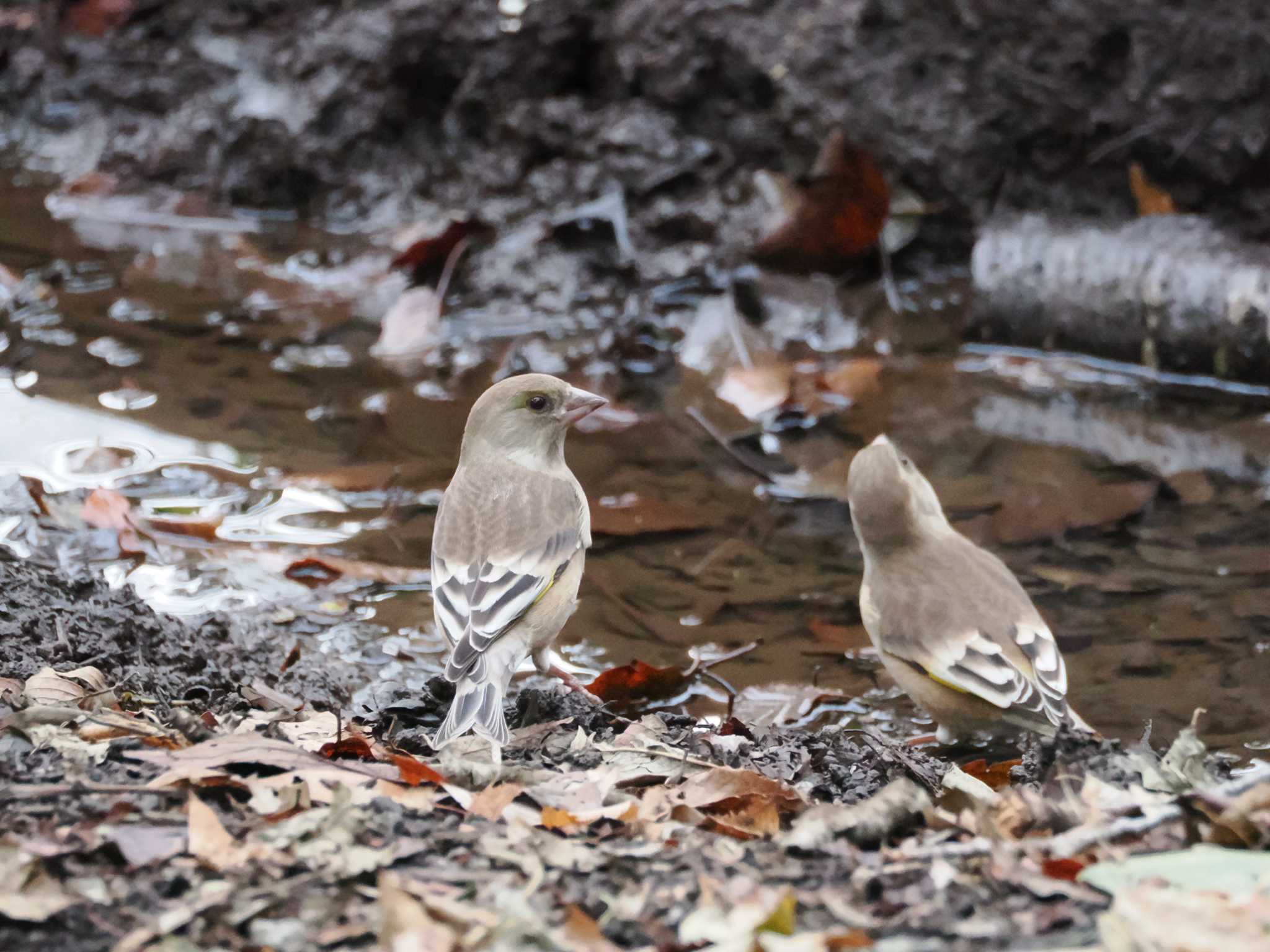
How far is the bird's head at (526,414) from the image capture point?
5375mm

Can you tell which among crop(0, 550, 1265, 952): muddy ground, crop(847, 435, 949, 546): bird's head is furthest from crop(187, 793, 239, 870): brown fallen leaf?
crop(847, 435, 949, 546): bird's head

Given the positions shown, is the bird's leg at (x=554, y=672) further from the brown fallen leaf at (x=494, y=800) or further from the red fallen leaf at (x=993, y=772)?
the brown fallen leaf at (x=494, y=800)

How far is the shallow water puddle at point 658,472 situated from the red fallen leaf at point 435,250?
21cm

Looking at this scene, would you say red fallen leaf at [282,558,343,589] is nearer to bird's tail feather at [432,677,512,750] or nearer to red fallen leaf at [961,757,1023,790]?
bird's tail feather at [432,677,512,750]

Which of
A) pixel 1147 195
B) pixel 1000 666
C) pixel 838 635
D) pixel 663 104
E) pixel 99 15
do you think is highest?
pixel 99 15

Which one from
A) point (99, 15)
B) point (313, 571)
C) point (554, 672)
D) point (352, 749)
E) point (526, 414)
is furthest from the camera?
point (99, 15)

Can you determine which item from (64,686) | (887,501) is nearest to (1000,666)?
(887,501)

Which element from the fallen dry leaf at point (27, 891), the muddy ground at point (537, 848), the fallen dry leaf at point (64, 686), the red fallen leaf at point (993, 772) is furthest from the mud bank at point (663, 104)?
the fallen dry leaf at point (27, 891)

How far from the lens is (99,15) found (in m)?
11.4

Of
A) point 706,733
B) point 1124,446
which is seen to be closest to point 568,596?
point 706,733

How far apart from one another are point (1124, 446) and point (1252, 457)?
589mm

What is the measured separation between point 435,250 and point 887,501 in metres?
4.36

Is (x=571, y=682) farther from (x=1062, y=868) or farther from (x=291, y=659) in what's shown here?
(x=1062, y=868)

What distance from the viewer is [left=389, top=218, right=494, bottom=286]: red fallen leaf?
866cm
